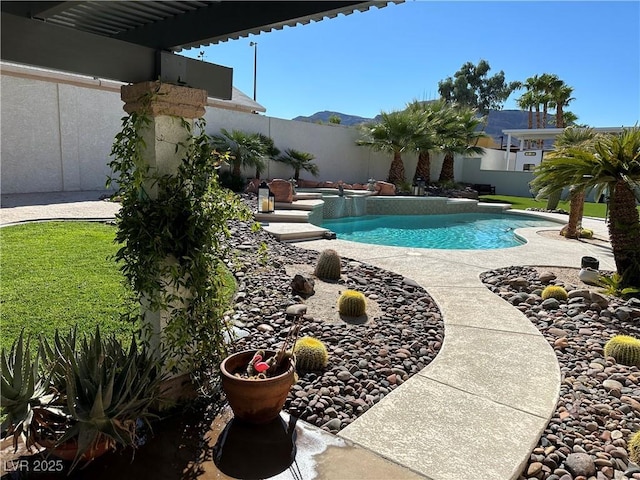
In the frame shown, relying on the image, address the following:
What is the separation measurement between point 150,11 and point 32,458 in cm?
286

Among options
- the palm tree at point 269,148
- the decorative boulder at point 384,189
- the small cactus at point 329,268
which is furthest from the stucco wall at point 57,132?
the small cactus at point 329,268

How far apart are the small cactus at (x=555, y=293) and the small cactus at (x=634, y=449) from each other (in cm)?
329

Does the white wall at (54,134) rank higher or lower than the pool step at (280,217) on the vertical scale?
higher

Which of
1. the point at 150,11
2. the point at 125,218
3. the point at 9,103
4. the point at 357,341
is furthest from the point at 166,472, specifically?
the point at 9,103

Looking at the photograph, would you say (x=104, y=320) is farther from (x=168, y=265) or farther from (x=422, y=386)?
(x=422, y=386)

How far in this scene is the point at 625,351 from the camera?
3.97 metres

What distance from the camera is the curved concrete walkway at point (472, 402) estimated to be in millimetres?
2494

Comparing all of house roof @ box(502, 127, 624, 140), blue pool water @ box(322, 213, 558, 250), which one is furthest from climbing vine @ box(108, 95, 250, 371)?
house roof @ box(502, 127, 624, 140)

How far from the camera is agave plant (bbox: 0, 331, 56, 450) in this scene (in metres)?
2.06

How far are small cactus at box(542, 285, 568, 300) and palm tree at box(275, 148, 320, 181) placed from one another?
14.3m

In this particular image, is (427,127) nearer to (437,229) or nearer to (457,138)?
(457,138)

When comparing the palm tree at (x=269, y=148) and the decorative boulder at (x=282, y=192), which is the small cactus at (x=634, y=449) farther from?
the palm tree at (x=269, y=148)

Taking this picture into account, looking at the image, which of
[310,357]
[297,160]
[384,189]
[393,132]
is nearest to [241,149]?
[297,160]

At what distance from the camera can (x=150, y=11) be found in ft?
9.51
